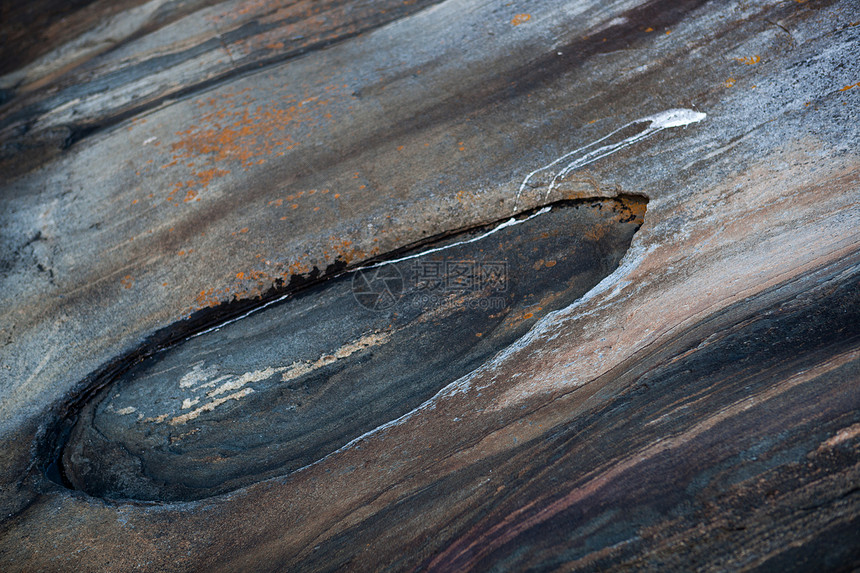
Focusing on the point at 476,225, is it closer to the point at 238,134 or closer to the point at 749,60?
the point at 238,134

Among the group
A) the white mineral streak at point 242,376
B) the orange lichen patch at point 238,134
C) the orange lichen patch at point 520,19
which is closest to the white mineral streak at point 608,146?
the white mineral streak at point 242,376

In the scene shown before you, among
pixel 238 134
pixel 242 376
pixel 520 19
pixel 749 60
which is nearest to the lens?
pixel 242 376

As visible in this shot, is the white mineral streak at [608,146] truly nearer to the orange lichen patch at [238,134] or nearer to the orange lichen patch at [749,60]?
the orange lichen patch at [749,60]

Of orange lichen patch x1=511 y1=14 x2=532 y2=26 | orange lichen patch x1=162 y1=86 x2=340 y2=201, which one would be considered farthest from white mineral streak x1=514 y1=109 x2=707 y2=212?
orange lichen patch x1=162 y1=86 x2=340 y2=201

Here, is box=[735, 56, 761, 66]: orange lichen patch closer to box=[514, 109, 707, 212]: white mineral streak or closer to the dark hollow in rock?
box=[514, 109, 707, 212]: white mineral streak

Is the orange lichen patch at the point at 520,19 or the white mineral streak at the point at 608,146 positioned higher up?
the orange lichen patch at the point at 520,19

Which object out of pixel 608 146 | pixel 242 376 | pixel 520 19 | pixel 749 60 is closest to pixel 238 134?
pixel 242 376
